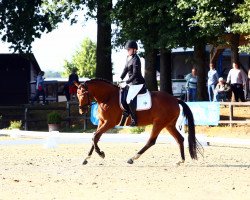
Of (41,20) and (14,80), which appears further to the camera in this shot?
(14,80)

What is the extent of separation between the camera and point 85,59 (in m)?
119

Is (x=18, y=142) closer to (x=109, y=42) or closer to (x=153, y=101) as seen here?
(x=153, y=101)

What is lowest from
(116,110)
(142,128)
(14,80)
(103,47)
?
(142,128)

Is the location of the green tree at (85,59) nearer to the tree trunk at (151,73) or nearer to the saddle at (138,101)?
the tree trunk at (151,73)

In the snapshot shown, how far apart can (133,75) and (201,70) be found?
16433 millimetres

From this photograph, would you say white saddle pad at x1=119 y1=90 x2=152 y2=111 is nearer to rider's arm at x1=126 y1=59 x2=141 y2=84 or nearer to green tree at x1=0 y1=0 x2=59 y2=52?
rider's arm at x1=126 y1=59 x2=141 y2=84

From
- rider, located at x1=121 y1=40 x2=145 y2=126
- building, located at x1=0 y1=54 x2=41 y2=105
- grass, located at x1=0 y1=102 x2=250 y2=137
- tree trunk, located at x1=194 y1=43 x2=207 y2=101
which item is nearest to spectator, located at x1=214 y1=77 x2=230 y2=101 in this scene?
grass, located at x1=0 y1=102 x2=250 y2=137

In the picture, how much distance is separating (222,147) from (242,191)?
350 inches

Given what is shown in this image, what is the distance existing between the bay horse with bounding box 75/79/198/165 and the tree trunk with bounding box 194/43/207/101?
1509 centimetres

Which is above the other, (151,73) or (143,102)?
(151,73)

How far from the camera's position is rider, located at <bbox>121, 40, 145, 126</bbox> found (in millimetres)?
14547

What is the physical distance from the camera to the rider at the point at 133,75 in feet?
47.7

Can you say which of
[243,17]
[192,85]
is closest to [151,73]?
[192,85]

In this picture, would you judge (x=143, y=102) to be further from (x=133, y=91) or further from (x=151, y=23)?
(x=151, y=23)
